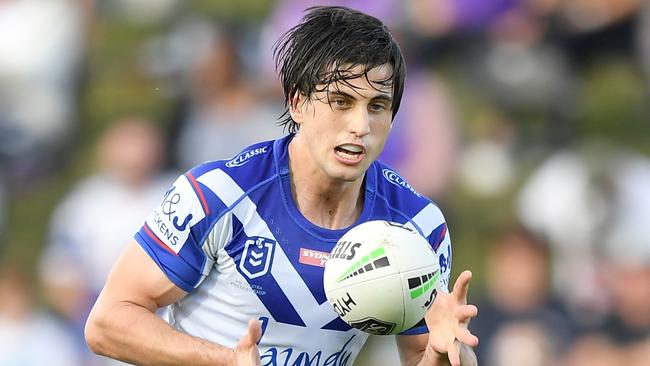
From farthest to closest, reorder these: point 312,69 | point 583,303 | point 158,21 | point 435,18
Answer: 1. point 158,21
2. point 435,18
3. point 583,303
4. point 312,69

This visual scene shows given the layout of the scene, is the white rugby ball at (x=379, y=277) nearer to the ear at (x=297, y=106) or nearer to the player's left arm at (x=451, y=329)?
the player's left arm at (x=451, y=329)

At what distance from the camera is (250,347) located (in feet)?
14.4

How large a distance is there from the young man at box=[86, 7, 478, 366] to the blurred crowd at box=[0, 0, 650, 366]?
3697 millimetres

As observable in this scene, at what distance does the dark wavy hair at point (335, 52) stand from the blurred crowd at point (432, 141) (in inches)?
163

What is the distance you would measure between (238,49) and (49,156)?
A: 2048 millimetres

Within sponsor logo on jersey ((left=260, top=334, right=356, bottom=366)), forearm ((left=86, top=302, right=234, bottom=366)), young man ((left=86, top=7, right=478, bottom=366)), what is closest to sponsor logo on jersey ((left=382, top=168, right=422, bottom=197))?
young man ((left=86, top=7, right=478, bottom=366))

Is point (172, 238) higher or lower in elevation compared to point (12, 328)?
higher

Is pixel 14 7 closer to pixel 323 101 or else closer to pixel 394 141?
pixel 394 141

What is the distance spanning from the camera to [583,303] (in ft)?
28.7

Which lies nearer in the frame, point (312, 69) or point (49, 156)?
point (312, 69)

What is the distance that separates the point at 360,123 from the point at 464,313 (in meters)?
0.92

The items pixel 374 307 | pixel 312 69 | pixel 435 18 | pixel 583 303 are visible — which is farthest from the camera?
pixel 435 18

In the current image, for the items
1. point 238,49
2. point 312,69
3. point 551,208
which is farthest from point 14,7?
point 312,69

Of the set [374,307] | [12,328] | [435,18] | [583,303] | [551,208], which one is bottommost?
[12,328]
